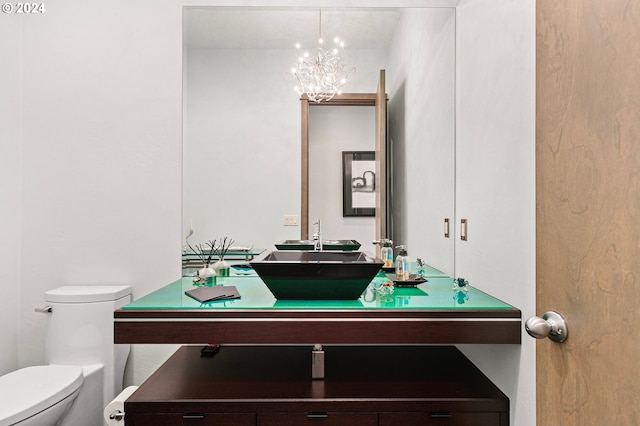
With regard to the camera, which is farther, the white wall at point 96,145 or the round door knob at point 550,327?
the white wall at point 96,145

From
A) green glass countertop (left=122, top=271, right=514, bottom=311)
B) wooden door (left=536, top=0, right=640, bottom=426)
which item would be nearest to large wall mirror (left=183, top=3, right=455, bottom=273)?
green glass countertop (left=122, top=271, right=514, bottom=311)

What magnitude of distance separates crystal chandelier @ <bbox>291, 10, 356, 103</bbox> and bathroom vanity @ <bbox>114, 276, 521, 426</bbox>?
1111 mm

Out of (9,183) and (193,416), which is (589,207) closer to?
(193,416)

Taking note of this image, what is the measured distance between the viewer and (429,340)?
5.05 ft

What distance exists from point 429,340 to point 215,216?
1263 mm

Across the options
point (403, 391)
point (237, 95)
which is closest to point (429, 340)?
point (403, 391)

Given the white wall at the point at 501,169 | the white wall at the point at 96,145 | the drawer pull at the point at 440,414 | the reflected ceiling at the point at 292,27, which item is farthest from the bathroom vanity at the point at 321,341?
the reflected ceiling at the point at 292,27

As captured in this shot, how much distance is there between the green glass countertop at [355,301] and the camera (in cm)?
157

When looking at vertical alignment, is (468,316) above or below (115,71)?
below

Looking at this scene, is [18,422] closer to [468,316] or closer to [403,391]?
[403,391]

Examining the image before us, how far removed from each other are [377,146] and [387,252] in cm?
55

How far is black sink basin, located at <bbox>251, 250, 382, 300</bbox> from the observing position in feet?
5.34

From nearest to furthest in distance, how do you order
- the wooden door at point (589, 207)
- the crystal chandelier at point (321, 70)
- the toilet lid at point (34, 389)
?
the wooden door at point (589, 207) < the toilet lid at point (34, 389) < the crystal chandelier at point (321, 70)

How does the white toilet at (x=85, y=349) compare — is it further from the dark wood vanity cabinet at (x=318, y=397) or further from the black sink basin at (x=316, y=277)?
the black sink basin at (x=316, y=277)
